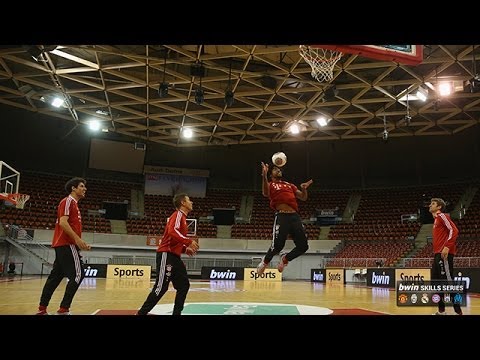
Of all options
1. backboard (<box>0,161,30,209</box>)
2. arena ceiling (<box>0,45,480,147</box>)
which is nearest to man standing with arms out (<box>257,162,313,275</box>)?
arena ceiling (<box>0,45,480,147</box>)

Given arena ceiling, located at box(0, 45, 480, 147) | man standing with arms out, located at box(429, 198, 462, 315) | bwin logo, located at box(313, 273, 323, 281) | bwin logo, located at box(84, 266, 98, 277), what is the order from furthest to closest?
bwin logo, located at box(313, 273, 323, 281)
bwin logo, located at box(84, 266, 98, 277)
arena ceiling, located at box(0, 45, 480, 147)
man standing with arms out, located at box(429, 198, 462, 315)

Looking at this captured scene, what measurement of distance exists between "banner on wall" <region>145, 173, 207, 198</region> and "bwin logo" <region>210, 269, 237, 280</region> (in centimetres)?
854

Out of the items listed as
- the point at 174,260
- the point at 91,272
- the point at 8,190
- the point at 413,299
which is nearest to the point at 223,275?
the point at 91,272

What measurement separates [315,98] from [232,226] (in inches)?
450

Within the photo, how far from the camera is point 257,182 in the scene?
32594 millimetres

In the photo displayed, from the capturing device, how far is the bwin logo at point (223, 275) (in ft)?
78.4

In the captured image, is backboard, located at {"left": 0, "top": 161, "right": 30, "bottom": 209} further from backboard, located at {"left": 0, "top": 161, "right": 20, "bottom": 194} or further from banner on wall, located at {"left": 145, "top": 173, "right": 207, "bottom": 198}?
banner on wall, located at {"left": 145, "top": 173, "right": 207, "bottom": 198}

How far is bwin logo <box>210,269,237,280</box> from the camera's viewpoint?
23.9 meters

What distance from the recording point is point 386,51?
5.57 metres

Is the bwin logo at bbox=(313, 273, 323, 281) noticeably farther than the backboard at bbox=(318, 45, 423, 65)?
Yes
